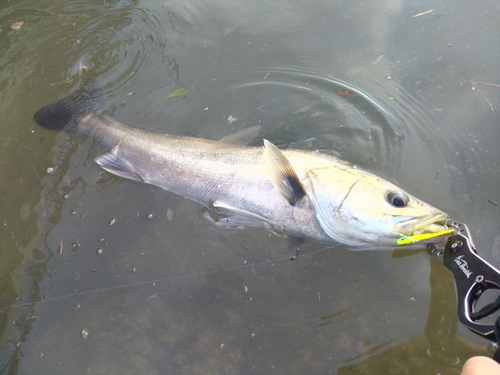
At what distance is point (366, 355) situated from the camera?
9.15 ft

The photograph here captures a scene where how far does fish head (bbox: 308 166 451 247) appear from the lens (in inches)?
96.3

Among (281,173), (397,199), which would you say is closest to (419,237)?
(397,199)

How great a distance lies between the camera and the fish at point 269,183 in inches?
101

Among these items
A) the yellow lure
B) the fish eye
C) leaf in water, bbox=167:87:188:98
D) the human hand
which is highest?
leaf in water, bbox=167:87:188:98

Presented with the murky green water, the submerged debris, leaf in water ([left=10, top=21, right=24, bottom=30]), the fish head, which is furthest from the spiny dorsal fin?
leaf in water ([left=10, top=21, right=24, bottom=30])

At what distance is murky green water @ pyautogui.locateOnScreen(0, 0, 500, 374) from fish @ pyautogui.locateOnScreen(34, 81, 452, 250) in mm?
204

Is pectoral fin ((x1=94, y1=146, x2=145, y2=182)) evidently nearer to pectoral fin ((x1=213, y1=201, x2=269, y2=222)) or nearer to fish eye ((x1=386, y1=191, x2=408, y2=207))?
pectoral fin ((x1=213, y1=201, x2=269, y2=222))

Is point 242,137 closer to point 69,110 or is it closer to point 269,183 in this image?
point 269,183

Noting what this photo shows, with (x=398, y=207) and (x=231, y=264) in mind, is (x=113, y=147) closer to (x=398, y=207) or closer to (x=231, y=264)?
(x=231, y=264)

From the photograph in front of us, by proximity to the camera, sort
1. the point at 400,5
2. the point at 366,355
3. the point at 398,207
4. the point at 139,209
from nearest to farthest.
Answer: the point at 398,207 < the point at 366,355 < the point at 139,209 < the point at 400,5

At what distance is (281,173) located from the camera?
106 inches

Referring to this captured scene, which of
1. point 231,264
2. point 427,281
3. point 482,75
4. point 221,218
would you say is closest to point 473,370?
point 427,281

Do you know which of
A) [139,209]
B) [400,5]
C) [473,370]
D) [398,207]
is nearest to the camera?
[473,370]

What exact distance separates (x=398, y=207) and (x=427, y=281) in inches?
33.1
